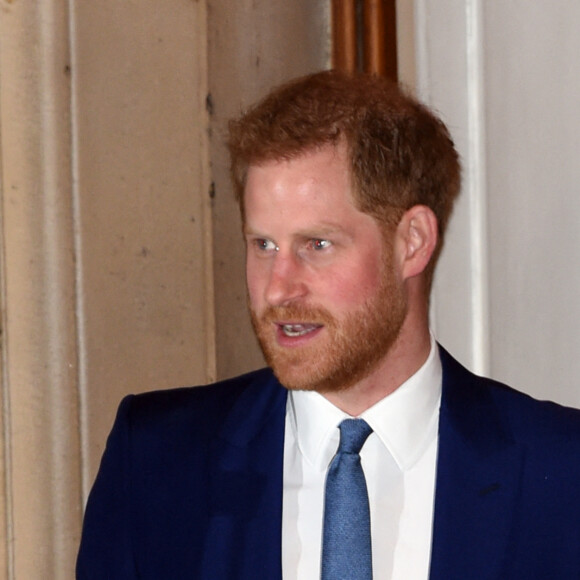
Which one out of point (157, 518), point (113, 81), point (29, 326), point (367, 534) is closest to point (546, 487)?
point (367, 534)

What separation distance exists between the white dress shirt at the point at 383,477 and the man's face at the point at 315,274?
8 centimetres

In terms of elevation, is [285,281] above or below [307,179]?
below

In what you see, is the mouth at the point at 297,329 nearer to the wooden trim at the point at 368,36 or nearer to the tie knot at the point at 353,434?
the tie knot at the point at 353,434

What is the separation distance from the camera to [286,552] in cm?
154

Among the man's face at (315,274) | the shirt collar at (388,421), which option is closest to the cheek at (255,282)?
the man's face at (315,274)

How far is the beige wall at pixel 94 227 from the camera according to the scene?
70.6 inches

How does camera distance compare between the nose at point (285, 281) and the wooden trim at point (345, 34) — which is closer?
the nose at point (285, 281)

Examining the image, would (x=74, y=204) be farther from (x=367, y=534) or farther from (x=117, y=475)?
(x=367, y=534)

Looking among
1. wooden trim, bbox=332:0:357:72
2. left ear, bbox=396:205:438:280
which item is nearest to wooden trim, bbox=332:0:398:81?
wooden trim, bbox=332:0:357:72

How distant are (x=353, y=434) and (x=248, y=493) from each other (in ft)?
0.57

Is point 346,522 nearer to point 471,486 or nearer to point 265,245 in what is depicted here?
point 471,486

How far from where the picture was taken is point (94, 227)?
187cm

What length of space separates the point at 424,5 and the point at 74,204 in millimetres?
805

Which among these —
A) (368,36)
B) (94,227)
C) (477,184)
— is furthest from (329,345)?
(368,36)
